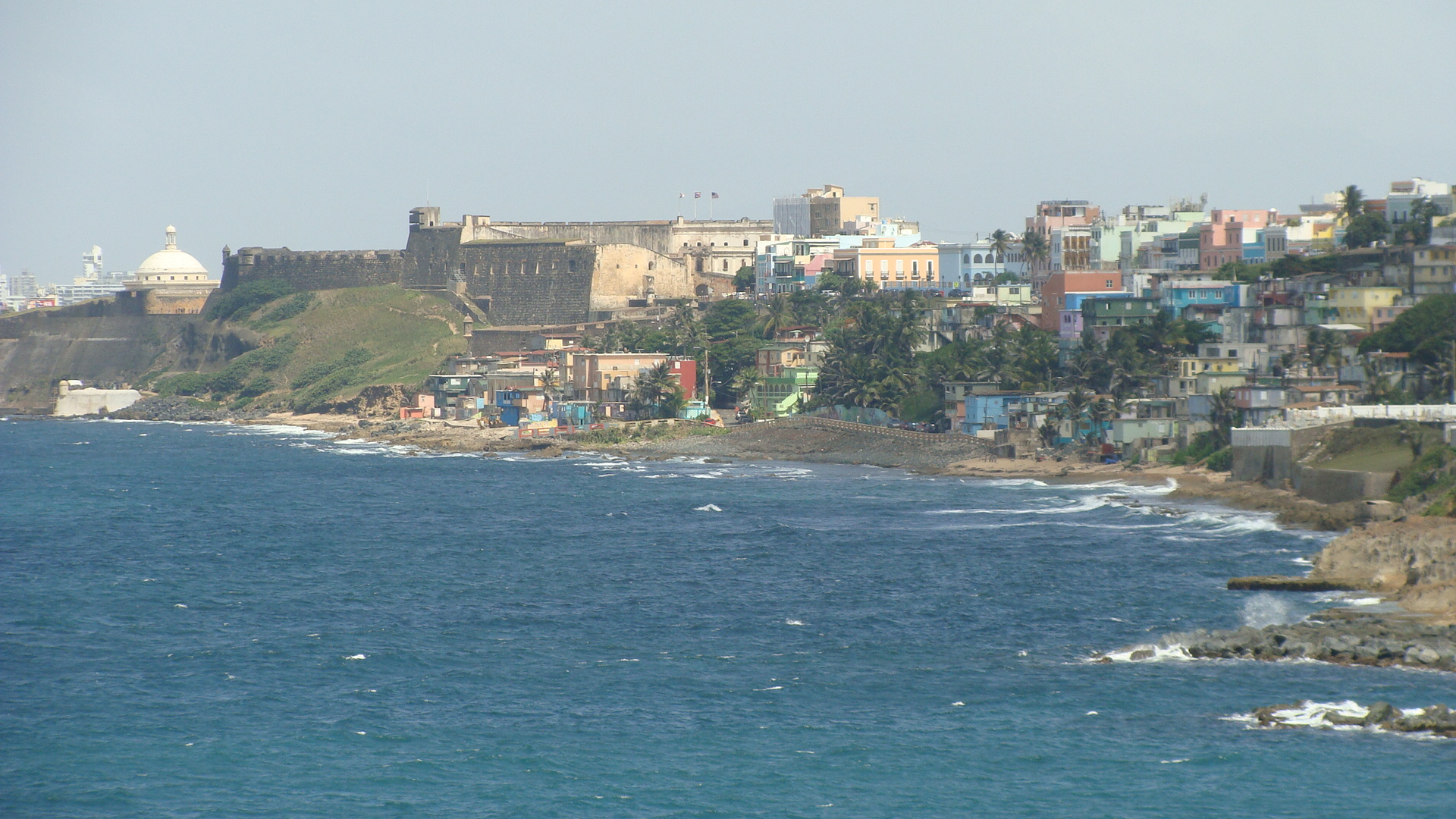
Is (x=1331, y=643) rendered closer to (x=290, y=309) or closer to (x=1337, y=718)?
(x=1337, y=718)

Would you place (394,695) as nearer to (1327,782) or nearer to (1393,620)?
(1327,782)

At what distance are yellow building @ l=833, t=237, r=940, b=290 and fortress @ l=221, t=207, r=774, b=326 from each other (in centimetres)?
1532

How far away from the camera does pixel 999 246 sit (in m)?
97.1

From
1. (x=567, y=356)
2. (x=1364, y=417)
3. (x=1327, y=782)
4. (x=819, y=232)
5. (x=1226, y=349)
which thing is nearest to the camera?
(x=1327, y=782)

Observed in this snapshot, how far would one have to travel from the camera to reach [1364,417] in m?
51.1

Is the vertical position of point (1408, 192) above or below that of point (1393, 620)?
above

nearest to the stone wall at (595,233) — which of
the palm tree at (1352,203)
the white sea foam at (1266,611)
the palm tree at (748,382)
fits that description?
the palm tree at (748,382)

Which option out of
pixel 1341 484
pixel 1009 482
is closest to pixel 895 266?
pixel 1009 482

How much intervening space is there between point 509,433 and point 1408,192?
154 ft

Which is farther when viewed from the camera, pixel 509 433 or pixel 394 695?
pixel 509 433

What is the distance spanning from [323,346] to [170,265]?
118 ft

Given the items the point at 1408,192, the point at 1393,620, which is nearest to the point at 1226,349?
the point at 1408,192

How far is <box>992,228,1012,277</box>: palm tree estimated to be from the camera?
3826 inches

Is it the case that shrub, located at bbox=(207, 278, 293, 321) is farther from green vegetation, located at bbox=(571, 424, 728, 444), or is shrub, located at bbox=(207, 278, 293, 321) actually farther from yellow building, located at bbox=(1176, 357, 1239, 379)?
yellow building, located at bbox=(1176, 357, 1239, 379)
